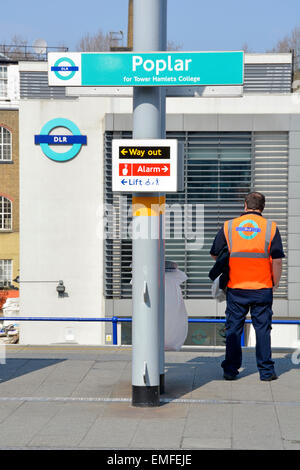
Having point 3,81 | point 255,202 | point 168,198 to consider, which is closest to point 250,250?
point 255,202

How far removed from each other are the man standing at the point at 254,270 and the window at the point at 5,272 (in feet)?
132

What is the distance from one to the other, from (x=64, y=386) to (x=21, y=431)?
1.61 meters

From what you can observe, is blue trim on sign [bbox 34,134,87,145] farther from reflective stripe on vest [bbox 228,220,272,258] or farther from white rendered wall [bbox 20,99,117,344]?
reflective stripe on vest [bbox 228,220,272,258]

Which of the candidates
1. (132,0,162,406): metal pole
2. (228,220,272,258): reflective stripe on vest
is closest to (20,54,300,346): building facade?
(228,220,272,258): reflective stripe on vest

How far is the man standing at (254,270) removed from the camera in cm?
747

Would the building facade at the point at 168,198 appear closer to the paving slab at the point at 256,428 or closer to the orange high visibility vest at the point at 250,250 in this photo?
the orange high visibility vest at the point at 250,250

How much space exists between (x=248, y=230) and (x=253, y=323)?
2.92 ft

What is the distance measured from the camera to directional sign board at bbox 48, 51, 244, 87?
653 cm

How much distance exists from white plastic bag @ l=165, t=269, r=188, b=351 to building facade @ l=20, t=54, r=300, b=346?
1582 cm

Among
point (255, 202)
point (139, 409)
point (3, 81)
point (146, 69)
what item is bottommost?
point (139, 409)

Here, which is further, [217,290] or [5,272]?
[5,272]

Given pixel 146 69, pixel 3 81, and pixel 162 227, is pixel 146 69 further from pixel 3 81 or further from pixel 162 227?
pixel 3 81

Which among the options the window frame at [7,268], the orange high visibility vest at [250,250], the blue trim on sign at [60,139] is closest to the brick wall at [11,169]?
the window frame at [7,268]

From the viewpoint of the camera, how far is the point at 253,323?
7.58 m
